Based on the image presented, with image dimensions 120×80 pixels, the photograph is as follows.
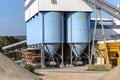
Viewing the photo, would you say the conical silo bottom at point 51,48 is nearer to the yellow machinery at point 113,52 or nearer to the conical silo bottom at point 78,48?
the conical silo bottom at point 78,48

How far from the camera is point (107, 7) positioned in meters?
81.1

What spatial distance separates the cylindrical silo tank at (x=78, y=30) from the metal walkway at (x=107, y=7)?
4.70 meters

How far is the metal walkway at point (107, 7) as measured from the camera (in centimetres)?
7953

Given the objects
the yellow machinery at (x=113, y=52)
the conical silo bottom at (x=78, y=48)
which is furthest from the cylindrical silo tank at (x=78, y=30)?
the yellow machinery at (x=113, y=52)

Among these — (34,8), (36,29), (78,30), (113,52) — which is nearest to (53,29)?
(78,30)

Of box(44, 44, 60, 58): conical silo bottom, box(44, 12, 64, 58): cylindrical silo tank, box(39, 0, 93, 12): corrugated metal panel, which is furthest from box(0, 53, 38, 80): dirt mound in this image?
box(39, 0, 93, 12): corrugated metal panel

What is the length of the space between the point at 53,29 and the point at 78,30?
5608 millimetres

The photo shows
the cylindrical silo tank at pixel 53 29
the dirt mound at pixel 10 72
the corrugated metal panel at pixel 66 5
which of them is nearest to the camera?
the dirt mound at pixel 10 72

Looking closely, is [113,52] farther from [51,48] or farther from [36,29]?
[36,29]

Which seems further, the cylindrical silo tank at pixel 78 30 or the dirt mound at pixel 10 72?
the cylindrical silo tank at pixel 78 30

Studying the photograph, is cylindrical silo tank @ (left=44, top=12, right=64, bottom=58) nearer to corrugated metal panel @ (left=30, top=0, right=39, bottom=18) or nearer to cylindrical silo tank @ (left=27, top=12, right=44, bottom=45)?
cylindrical silo tank @ (left=27, top=12, right=44, bottom=45)

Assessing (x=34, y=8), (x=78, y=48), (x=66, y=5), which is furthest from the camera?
(x=34, y=8)

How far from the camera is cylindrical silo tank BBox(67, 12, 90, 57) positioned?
280ft

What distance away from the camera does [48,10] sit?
8412 cm
